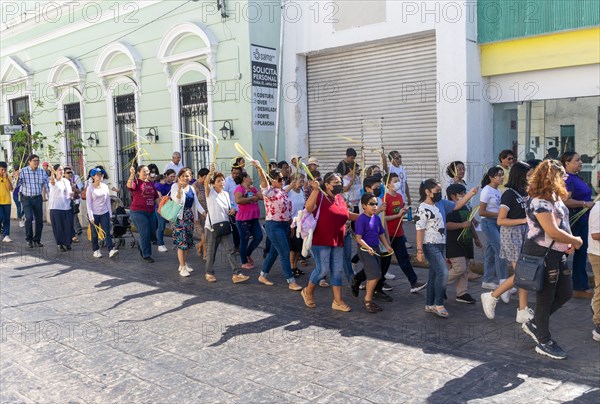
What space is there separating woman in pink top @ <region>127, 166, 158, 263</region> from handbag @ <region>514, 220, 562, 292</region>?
6.57m

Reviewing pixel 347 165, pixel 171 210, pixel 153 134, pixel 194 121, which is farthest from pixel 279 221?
pixel 153 134

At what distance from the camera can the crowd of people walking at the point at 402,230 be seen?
16.5 ft

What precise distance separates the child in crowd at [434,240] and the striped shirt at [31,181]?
8719 mm

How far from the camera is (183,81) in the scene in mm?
15648

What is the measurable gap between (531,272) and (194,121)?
12.2 m

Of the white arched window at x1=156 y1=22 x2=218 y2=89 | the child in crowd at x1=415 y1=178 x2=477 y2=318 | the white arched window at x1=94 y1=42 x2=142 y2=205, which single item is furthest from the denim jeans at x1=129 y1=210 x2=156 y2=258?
the white arched window at x1=94 y1=42 x2=142 y2=205

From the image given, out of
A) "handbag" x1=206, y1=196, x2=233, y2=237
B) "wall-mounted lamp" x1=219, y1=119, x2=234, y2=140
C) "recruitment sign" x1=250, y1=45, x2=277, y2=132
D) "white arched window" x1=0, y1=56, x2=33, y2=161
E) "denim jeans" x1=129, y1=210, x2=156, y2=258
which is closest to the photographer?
"handbag" x1=206, y1=196, x2=233, y2=237

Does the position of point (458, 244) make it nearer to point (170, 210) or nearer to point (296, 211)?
point (296, 211)

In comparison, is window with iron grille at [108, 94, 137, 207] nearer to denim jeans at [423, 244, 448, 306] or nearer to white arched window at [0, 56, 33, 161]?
white arched window at [0, 56, 33, 161]

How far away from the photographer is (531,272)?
4992 millimetres

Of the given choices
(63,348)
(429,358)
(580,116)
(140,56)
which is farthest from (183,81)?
(429,358)

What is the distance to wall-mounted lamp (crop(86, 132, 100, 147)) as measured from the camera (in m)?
18.7

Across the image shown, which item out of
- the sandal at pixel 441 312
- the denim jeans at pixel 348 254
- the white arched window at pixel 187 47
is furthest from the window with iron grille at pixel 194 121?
the sandal at pixel 441 312

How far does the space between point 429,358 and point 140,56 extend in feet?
46.4
